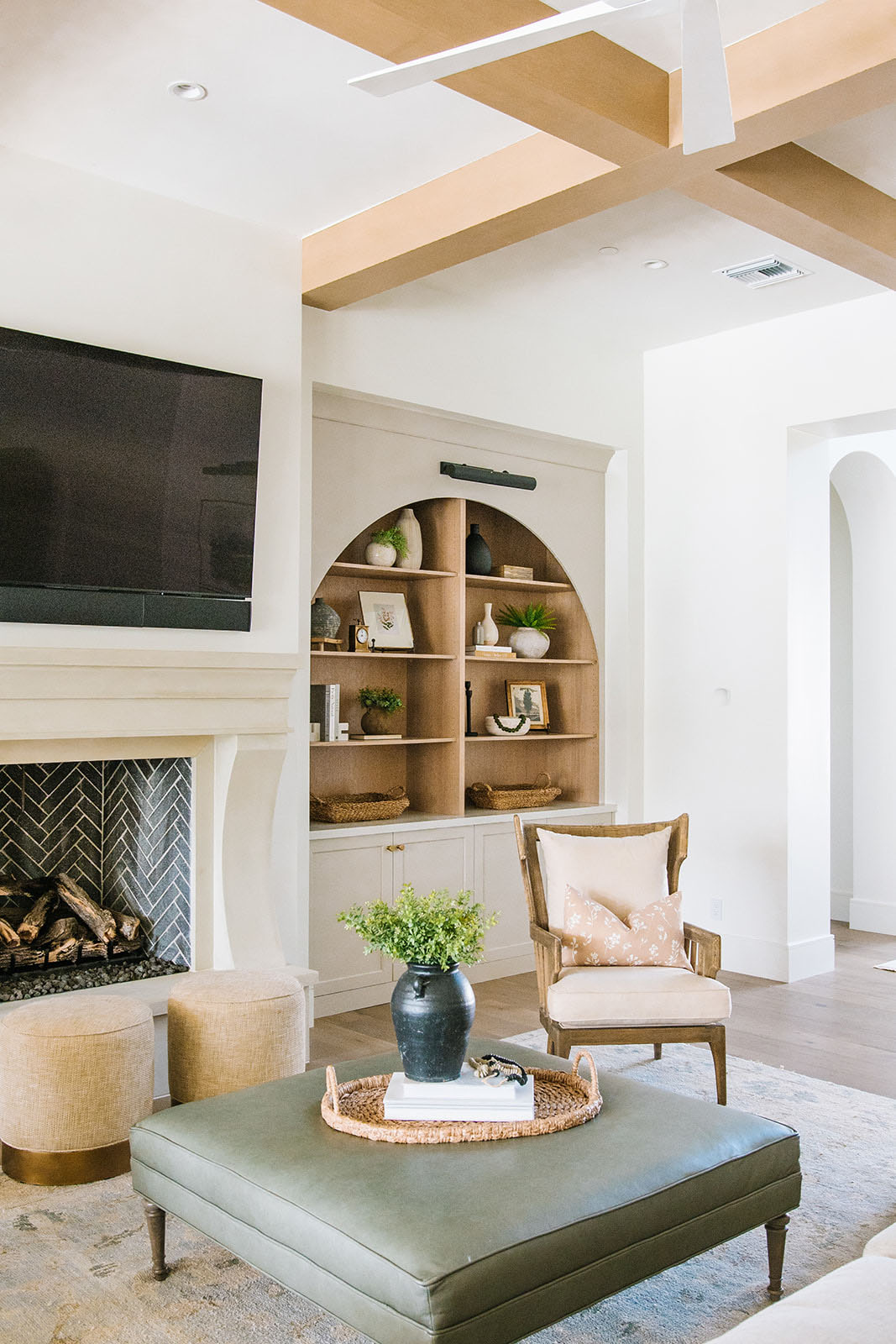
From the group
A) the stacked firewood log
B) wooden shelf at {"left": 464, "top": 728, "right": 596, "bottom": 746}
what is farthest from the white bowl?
the stacked firewood log

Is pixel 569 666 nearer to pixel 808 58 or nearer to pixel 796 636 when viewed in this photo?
pixel 796 636

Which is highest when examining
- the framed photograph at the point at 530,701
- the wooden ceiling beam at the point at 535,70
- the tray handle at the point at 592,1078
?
the wooden ceiling beam at the point at 535,70

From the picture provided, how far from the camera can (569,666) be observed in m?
6.19

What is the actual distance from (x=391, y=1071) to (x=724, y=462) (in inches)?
150

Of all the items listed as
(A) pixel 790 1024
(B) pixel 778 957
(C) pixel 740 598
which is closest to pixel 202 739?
(A) pixel 790 1024

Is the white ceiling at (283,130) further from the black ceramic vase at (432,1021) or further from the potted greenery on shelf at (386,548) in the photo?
the black ceramic vase at (432,1021)

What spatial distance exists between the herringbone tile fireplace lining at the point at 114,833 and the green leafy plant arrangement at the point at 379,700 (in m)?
1.31

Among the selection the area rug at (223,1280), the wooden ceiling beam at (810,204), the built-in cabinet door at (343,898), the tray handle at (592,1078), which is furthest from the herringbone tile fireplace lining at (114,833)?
the wooden ceiling beam at (810,204)

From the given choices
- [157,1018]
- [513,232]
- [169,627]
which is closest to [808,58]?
[513,232]

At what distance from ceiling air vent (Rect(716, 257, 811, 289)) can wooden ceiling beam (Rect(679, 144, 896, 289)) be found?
0.44m

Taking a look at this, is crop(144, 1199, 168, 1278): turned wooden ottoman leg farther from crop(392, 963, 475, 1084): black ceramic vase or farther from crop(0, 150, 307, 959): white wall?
crop(0, 150, 307, 959): white wall

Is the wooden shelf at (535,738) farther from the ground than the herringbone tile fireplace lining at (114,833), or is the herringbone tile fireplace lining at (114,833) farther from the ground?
the wooden shelf at (535,738)

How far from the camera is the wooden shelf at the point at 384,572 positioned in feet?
16.6

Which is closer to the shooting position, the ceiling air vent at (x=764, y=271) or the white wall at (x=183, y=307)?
the white wall at (x=183, y=307)
